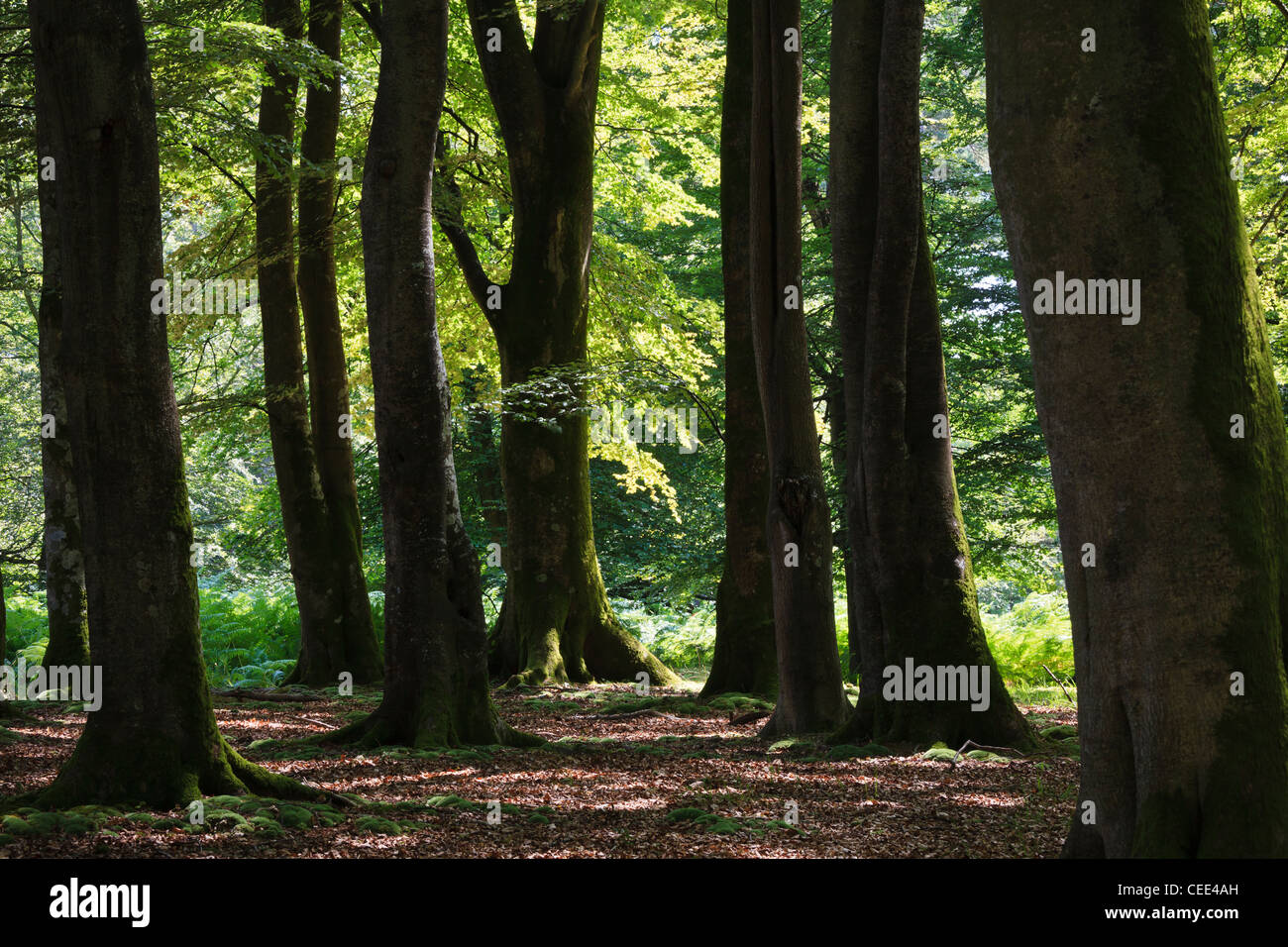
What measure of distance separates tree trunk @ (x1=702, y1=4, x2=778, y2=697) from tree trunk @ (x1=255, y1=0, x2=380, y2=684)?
4.90 meters

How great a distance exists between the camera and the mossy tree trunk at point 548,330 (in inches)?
521

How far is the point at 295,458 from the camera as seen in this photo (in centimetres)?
1380

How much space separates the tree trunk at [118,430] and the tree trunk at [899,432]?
4.64 m

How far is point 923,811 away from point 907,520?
2521mm

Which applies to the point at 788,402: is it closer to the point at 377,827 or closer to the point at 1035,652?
the point at 377,827

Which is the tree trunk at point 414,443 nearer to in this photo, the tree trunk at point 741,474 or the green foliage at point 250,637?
the tree trunk at point 741,474

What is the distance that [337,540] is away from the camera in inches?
549

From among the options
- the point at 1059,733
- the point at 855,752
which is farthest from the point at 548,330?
the point at 1059,733

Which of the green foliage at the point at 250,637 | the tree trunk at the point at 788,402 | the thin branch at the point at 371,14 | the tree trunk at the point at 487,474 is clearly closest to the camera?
the tree trunk at the point at 788,402

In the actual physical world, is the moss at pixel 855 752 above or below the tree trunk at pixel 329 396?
below

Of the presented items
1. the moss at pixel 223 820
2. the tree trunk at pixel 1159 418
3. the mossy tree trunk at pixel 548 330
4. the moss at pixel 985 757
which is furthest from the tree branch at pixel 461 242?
the tree trunk at pixel 1159 418

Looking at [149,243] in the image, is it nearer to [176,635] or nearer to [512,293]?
[176,635]

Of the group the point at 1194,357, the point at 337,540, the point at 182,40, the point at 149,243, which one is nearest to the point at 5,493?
the point at 337,540

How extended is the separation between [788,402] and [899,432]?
120cm
